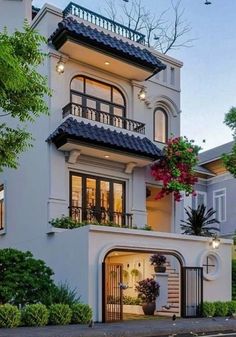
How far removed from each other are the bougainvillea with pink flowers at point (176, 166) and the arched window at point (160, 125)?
1752 mm

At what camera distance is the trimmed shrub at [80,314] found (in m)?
15.4

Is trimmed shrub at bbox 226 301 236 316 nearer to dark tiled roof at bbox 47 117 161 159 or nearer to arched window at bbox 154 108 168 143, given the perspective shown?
dark tiled roof at bbox 47 117 161 159

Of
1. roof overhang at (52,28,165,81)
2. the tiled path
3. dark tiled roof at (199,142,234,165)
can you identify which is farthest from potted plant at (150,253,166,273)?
dark tiled roof at (199,142,234,165)

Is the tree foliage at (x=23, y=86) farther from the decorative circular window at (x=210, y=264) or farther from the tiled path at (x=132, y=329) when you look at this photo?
the decorative circular window at (x=210, y=264)

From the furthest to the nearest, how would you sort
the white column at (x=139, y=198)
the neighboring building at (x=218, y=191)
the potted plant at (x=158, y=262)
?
1. the neighboring building at (x=218, y=191)
2. the white column at (x=139, y=198)
3. the potted plant at (x=158, y=262)

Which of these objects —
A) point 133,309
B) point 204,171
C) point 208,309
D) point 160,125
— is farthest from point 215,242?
point 204,171

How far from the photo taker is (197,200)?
96.9ft

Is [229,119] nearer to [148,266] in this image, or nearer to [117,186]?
[117,186]

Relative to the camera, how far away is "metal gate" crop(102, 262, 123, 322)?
16.3 m

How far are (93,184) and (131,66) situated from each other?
482 cm

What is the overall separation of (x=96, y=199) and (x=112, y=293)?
4562 mm

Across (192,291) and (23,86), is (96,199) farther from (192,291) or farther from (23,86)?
(23,86)

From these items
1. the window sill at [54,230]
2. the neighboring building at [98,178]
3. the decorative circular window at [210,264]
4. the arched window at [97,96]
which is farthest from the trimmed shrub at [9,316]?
the arched window at [97,96]

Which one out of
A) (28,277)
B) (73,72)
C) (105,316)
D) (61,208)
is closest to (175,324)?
(105,316)
